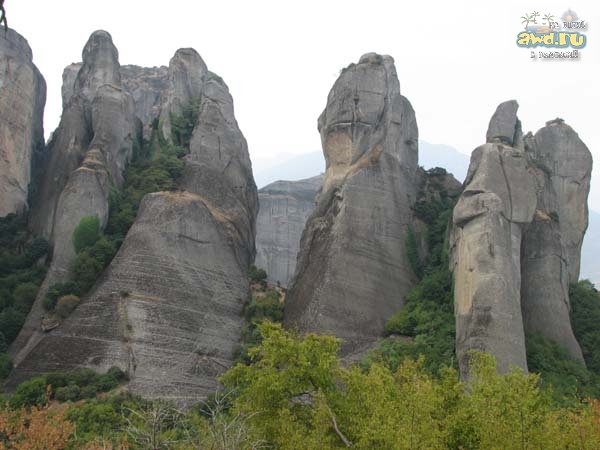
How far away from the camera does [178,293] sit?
1657 inches

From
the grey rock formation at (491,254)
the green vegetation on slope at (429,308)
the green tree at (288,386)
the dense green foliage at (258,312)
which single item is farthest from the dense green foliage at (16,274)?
the grey rock formation at (491,254)

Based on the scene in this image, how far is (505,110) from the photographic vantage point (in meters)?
45.8

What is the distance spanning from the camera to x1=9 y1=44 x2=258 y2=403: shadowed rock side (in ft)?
124

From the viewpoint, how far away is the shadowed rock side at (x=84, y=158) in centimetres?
4384

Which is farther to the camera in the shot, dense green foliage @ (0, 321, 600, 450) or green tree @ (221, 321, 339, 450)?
green tree @ (221, 321, 339, 450)

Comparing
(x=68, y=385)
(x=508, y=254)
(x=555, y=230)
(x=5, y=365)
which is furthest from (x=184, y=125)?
(x=508, y=254)

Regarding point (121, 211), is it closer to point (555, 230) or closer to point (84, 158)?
point (84, 158)

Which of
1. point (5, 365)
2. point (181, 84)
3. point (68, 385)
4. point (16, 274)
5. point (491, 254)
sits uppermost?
point (181, 84)

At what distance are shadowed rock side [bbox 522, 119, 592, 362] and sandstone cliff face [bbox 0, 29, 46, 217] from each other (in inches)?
1207

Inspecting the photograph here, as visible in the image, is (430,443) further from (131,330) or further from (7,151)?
(7,151)

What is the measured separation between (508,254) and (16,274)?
26.6 m

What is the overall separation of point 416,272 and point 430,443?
85.4 ft

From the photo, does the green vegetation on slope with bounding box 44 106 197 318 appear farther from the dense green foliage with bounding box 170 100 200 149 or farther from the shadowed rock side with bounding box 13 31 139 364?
the shadowed rock side with bounding box 13 31 139 364

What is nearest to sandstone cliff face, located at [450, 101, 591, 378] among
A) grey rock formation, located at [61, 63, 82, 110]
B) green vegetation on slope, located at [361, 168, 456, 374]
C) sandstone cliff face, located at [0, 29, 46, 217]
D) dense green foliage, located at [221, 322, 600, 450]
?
green vegetation on slope, located at [361, 168, 456, 374]
